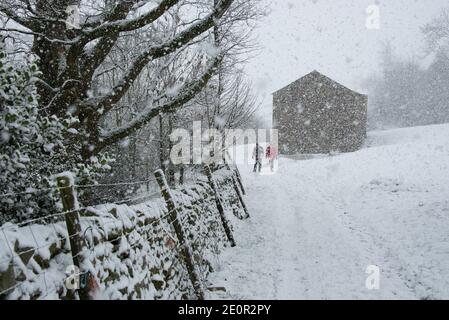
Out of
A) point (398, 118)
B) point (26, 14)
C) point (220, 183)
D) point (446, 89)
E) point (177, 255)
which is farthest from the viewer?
point (398, 118)

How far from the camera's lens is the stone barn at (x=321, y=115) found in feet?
119

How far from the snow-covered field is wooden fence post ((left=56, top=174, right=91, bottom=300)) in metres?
3.15

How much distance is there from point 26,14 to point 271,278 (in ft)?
23.7

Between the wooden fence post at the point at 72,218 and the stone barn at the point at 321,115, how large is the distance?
116 ft

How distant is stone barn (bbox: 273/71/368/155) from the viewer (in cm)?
3625

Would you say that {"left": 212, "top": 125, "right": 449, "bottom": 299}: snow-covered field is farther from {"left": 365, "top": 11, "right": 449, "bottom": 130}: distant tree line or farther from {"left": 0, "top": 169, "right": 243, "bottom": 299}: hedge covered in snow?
{"left": 365, "top": 11, "right": 449, "bottom": 130}: distant tree line

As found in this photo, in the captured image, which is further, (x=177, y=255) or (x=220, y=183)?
(x=220, y=183)

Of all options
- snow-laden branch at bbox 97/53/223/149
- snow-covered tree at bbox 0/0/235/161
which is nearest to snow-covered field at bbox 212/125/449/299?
snow-laden branch at bbox 97/53/223/149

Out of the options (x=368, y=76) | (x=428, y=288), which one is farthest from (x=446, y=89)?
(x=428, y=288)

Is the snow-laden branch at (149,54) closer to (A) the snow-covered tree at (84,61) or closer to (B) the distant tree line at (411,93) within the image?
(A) the snow-covered tree at (84,61)
